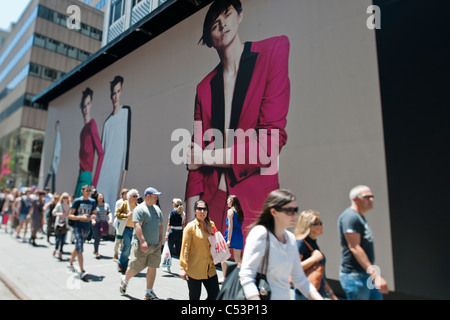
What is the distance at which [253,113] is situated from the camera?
8.02 m

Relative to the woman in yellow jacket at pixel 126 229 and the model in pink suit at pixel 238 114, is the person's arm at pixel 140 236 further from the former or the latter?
the model in pink suit at pixel 238 114

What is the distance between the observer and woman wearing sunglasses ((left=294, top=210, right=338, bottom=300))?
10.4ft

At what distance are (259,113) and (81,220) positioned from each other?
5.08 m

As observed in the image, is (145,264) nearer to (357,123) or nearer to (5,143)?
(357,123)

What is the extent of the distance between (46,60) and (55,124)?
56.9ft

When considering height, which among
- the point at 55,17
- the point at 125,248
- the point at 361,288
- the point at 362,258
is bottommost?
the point at 125,248

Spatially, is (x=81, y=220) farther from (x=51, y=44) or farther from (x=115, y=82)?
(x=51, y=44)

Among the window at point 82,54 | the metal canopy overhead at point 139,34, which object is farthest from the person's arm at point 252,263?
the window at point 82,54

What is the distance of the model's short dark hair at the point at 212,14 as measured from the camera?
9.37 metres

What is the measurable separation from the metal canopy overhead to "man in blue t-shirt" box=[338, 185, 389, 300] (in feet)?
30.3

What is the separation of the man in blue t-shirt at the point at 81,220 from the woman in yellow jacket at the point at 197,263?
127 inches

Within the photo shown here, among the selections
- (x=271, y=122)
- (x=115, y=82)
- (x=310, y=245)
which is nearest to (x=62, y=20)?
(x=115, y=82)
